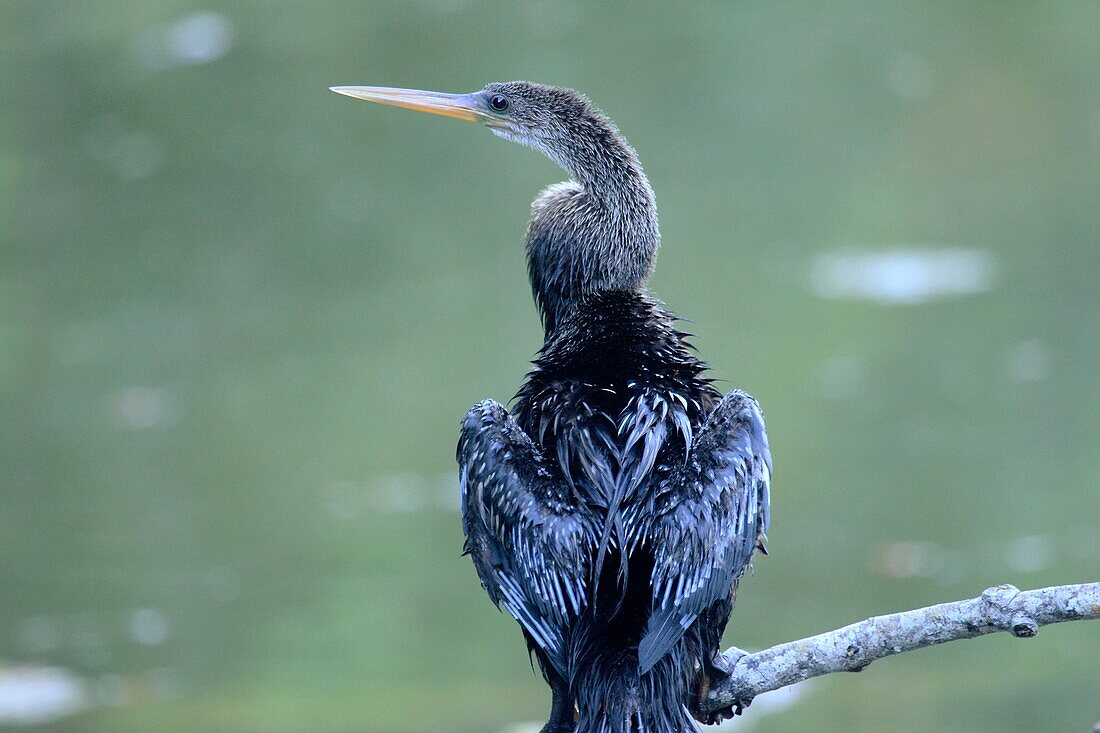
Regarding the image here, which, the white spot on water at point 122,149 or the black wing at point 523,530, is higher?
the white spot on water at point 122,149

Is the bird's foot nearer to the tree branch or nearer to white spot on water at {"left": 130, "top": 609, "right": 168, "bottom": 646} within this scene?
the tree branch

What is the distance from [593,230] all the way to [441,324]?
328 inches

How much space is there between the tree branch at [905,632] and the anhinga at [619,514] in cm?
15

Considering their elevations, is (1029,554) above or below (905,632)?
above

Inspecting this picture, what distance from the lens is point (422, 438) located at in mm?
13445

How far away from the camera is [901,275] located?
48.8 feet

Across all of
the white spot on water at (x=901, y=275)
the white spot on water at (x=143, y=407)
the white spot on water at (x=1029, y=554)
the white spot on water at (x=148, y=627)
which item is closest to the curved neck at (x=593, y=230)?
the white spot on water at (x=148, y=627)

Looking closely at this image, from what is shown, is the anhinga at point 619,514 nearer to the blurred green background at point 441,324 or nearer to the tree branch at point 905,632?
the tree branch at point 905,632

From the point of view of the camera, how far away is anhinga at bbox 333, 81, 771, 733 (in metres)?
4.72

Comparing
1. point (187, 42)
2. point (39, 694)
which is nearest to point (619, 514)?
point (39, 694)

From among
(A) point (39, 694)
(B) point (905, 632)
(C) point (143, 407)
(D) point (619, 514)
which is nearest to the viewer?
(B) point (905, 632)

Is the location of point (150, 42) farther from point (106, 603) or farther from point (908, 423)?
point (908, 423)

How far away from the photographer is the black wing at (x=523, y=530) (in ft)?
15.7

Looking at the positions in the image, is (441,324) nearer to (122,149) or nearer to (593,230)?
(122,149)
